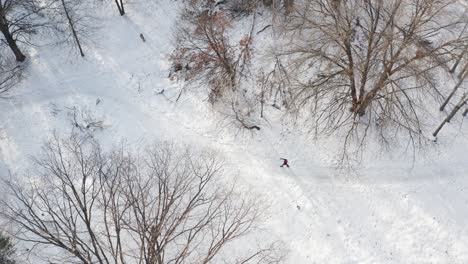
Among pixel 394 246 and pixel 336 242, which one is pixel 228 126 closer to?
pixel 336 242

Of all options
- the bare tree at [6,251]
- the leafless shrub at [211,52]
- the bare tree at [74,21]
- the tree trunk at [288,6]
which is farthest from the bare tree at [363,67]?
the bare tree at [6,251]

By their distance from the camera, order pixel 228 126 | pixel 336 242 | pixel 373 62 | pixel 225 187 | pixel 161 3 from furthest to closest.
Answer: pixel 161 3, pixel 228 126, pixel 225 187, pixel 336 242, pixel 373 62

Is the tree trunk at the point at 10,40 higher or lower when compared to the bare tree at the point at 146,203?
higher

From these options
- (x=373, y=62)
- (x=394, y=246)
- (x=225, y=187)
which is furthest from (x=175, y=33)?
(x=394, y=246)

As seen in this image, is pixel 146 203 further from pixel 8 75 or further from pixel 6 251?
pixel 8 75

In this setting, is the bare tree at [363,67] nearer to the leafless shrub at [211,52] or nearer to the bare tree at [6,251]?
the leafless shrub at [211,52]

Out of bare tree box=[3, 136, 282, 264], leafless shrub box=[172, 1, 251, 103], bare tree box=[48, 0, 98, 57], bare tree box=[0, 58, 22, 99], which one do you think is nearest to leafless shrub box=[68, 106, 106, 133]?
bare tree box=[3, 136, 282, 264]

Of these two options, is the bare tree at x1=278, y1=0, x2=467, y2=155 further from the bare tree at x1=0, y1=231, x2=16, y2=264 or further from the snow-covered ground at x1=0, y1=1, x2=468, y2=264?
the bare tree at x1=0, y1=231, x2=16, y2=264
